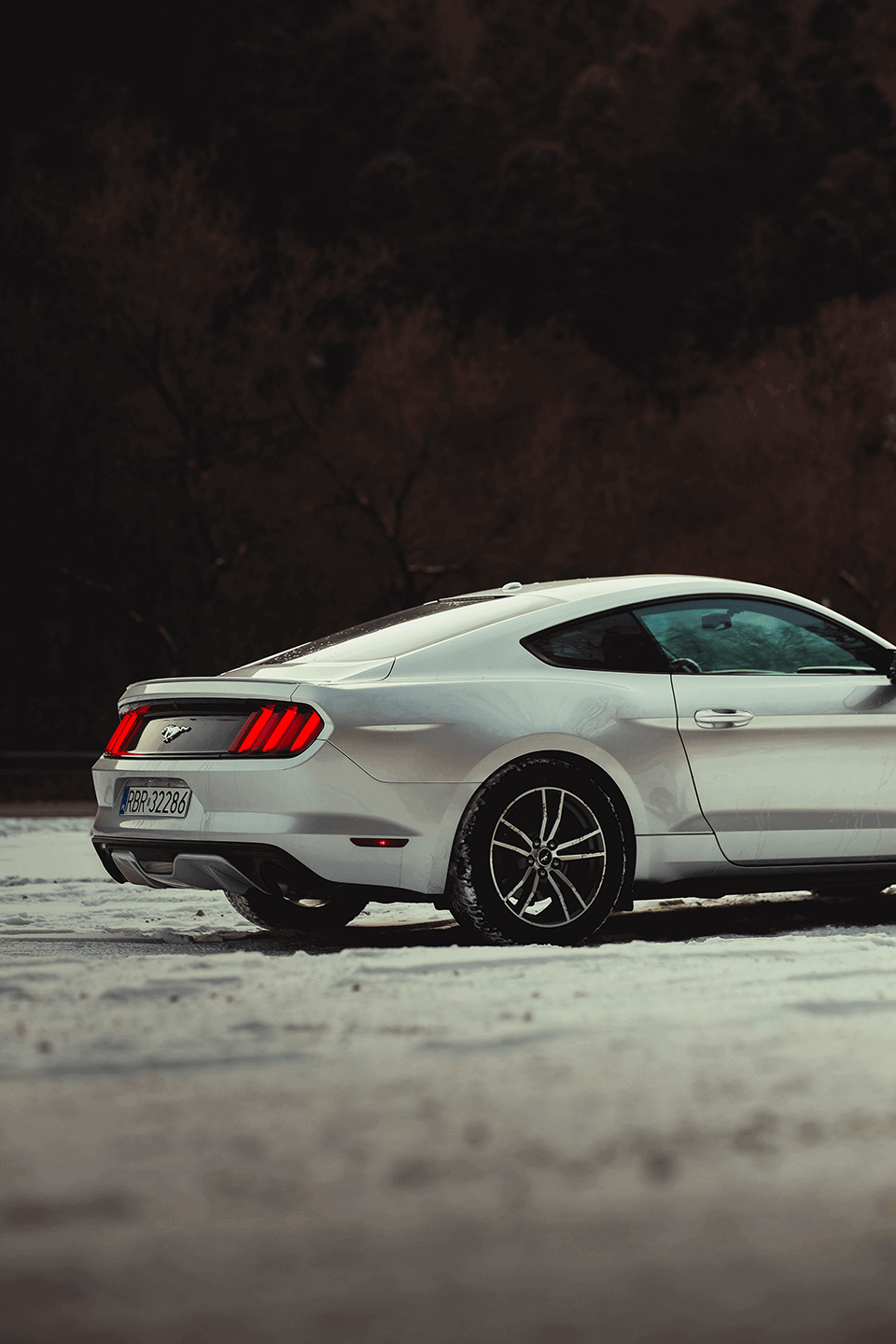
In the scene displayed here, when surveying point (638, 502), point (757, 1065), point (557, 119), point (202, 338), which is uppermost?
point (557, 119)

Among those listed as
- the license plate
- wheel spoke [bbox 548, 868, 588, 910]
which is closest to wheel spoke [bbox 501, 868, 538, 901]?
wheel spoke [bbox 548, 868, 588, 910]

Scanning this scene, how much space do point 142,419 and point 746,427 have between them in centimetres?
1348

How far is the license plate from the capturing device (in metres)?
7.41

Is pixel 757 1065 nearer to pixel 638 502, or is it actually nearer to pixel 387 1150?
pixel 387 1150

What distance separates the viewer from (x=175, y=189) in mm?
35656

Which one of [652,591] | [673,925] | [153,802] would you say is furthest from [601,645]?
[153,802]

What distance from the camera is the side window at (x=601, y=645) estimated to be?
7.78 meters

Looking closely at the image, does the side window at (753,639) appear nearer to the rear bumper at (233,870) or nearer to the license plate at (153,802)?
the rear bumper at (233,870)

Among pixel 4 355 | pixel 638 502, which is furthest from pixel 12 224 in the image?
pixel 638 502

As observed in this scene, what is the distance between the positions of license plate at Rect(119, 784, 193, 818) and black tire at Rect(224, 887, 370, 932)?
1.04 metres

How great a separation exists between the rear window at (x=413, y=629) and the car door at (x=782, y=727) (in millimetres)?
592

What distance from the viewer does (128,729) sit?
7906 millimetres

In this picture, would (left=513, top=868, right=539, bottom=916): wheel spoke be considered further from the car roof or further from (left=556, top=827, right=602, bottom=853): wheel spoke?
the car roof

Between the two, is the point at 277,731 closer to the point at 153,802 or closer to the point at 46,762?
the point at 153,802
